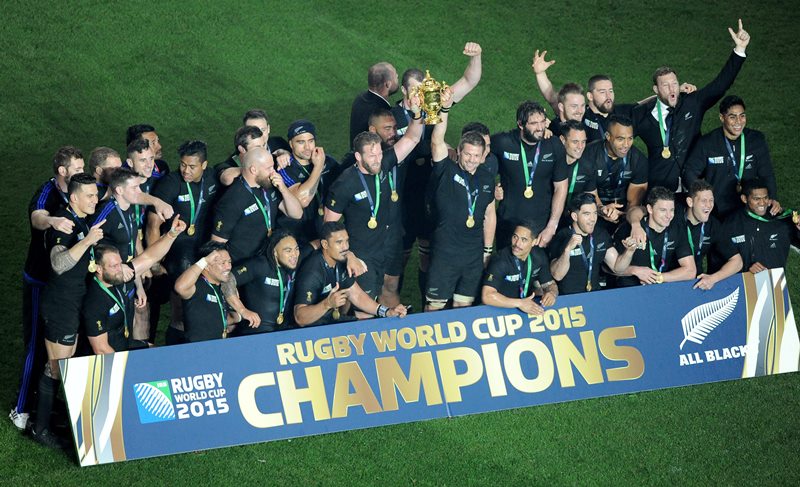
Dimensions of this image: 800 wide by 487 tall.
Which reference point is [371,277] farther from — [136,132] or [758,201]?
[758,201]

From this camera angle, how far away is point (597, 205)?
11.0 metres

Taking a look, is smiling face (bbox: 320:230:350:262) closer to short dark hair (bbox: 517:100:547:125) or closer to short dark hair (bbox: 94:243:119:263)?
short dark hair (bbox: 94:243:119:263)

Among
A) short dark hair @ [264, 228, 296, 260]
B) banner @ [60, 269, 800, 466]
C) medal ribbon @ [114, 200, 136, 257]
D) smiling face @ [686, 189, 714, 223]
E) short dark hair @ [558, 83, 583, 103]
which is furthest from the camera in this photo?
short dark hair @ [558, 83, 583, 103]

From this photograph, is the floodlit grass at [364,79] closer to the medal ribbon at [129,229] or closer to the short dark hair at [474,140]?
the medal ribbon at [129,229]

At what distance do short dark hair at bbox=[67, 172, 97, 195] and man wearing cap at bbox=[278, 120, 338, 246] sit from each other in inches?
72.5

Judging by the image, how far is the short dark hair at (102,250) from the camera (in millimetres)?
9234

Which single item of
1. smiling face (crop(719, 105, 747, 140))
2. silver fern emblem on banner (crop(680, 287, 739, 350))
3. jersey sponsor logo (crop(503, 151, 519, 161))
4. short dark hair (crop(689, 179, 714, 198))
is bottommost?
silver fern emblem on banner (crop(680, 287, 739, 350))

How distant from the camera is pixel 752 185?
10.6 meters

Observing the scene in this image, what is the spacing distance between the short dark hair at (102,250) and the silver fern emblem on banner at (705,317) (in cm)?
486

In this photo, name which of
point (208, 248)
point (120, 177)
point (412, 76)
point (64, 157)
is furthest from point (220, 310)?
point (412, 76)

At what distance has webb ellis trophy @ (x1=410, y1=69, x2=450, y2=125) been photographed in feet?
32.8

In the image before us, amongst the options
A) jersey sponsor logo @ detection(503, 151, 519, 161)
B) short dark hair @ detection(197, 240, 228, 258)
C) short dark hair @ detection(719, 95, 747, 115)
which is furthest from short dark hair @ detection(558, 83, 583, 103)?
short dark hair @ detection(197, 240, 228, 258)

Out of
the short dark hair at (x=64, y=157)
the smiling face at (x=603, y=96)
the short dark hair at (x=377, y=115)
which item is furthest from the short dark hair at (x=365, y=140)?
the smiling face at (x=603, y=96)

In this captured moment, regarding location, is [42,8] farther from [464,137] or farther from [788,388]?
[788,388]
